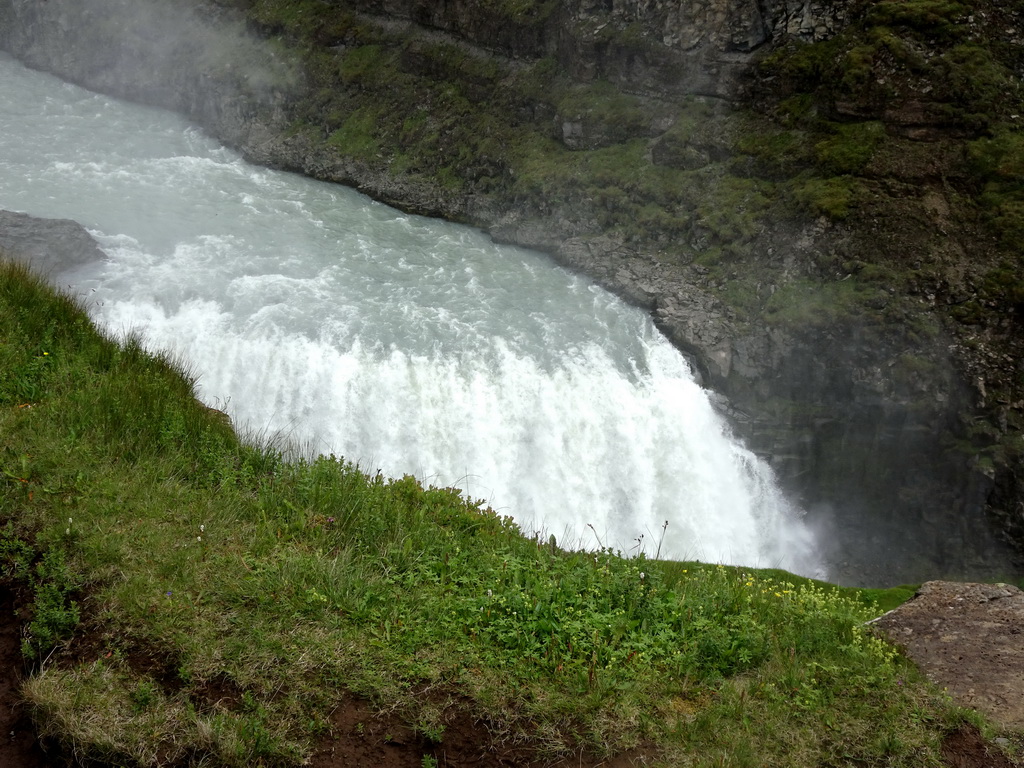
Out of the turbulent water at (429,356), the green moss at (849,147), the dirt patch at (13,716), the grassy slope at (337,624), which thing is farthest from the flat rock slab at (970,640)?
the green moss at (849,147)

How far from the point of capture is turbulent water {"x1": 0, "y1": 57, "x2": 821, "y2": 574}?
21.8 metres

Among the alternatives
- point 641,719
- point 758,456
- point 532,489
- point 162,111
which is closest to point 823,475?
point 758,456

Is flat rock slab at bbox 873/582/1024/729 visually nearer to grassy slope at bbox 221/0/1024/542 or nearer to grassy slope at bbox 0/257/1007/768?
grassy slope at bbox 0/257/1007/768

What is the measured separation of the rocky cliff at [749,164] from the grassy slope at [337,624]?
19121 millimetres

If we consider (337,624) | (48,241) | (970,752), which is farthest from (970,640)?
(48,241)

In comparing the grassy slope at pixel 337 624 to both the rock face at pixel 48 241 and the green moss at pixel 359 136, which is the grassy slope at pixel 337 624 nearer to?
the rock face at pixel 48 241

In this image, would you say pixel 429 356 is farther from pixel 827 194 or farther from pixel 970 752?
pixel 970 752

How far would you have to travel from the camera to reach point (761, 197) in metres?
30.2

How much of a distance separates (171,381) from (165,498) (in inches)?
101

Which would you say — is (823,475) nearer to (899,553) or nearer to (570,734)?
(899,553)

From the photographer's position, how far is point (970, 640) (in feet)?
27.3

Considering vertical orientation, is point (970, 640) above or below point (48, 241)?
above

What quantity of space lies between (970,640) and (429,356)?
17245 millimetres

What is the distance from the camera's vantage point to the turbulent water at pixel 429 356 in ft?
71.6
